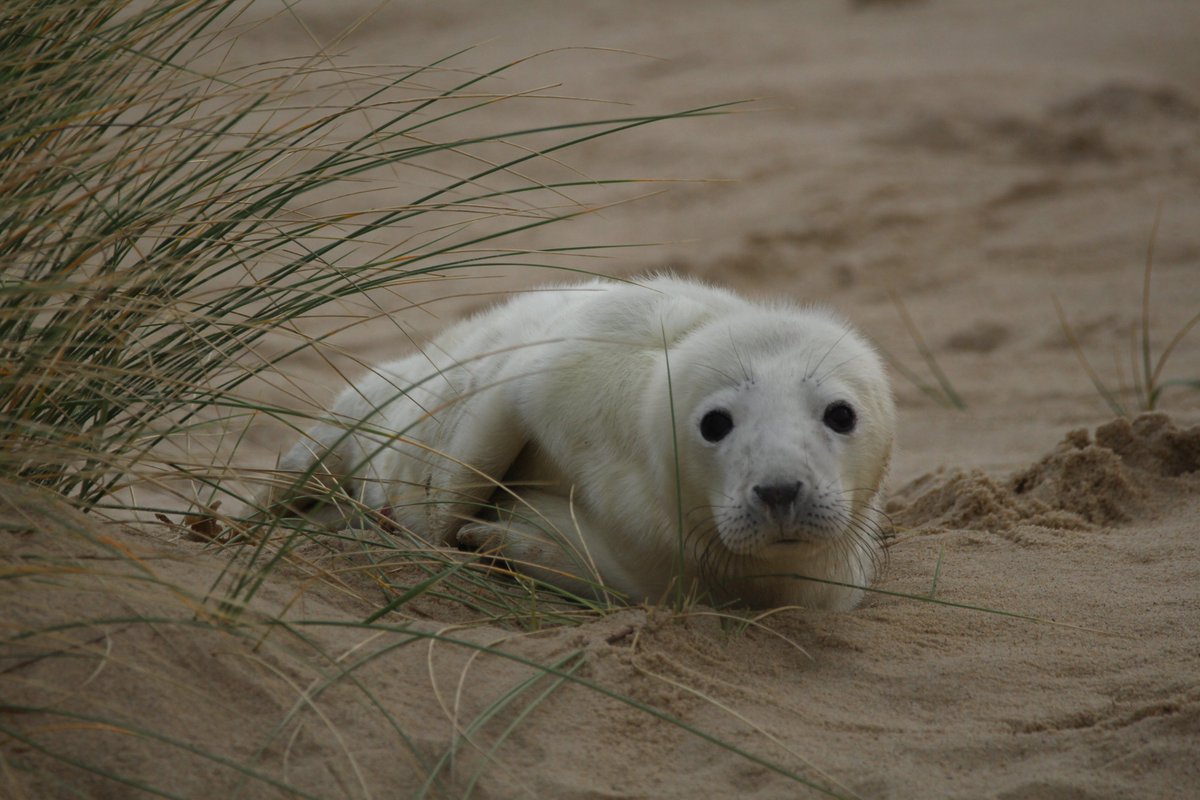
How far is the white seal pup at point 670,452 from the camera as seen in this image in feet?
9.22

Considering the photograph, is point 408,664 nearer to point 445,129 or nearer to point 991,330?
point 991,330

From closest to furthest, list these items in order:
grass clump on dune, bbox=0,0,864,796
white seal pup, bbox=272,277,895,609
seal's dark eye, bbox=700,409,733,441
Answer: grass clump on dune, bbox=0,0,864,796
white seal pup, bbox=272,277,895,609
seal's dark eye, bbox=700,409,733,441

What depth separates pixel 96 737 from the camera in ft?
6.31

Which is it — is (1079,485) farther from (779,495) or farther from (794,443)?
(779,495)

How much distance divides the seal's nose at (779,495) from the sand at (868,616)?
0.29 meters

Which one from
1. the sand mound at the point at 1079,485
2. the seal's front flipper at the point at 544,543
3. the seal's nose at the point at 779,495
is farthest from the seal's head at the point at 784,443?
the sand mound at the point at 1079,485

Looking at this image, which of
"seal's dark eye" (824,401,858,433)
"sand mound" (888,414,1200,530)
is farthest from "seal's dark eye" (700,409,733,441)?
"sand mound" (888,414,1200,530)

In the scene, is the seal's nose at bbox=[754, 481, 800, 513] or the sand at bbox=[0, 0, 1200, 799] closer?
the sand at bbox=[0, 0, 1200, 799]

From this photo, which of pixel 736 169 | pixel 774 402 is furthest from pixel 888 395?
pixel 736 169

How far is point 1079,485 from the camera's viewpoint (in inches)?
150

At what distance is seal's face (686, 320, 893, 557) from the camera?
2725 mm

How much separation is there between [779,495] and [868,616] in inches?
17.8

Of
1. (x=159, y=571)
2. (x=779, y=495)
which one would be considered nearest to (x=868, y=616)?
(x=779, y=495)

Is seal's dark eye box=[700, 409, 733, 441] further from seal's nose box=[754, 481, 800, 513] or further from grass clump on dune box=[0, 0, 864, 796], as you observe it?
grass clump on dune box=[0, 0, 864, 796]
